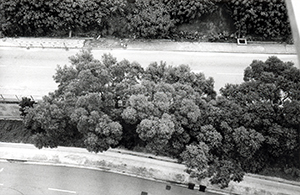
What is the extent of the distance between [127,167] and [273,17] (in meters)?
22.5

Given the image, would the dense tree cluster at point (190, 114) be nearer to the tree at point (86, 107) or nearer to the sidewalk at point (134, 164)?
the tree at point (86, 107)

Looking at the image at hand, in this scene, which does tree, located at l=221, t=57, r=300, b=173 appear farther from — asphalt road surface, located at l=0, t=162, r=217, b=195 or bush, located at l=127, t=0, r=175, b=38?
bush, located at l=127, t=0, r=175, b=38

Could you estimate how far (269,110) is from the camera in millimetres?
23984

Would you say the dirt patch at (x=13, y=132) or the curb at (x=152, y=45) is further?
the curb at (x=152, y=45)

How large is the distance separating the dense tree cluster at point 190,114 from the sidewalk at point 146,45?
1116cm

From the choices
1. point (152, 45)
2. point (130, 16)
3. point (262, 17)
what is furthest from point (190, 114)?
point (130, 16)

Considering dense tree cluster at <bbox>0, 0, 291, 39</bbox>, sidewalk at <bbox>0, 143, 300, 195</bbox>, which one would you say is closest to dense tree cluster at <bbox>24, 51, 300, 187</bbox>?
sidewalk at <bbox>0, 143, 300, 195</bbox>

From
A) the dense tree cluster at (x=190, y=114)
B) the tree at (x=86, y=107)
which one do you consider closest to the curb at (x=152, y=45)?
the tree at (x=86, y=107)

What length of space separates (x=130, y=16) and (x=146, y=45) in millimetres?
3813

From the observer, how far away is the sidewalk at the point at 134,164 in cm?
2766

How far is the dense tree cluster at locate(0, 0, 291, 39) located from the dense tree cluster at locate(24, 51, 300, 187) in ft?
38.7

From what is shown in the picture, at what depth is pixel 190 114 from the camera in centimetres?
2447

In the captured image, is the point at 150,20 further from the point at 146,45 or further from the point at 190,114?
the point at 190,114

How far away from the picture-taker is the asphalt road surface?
93.4 ft
